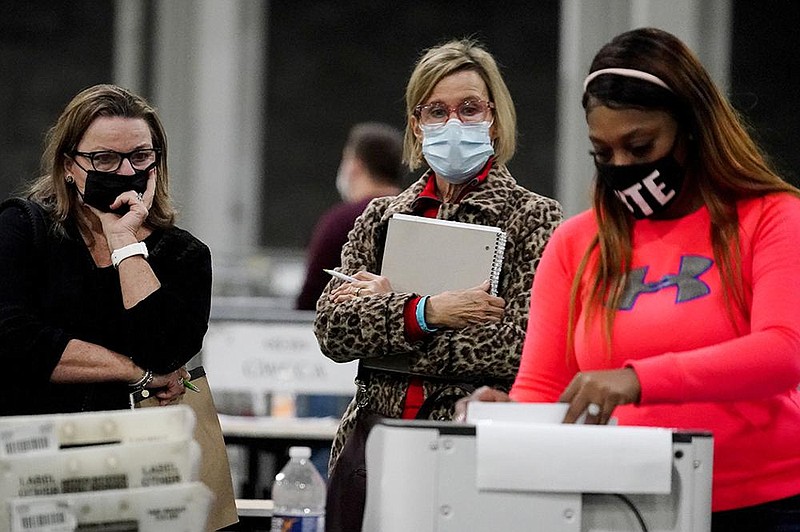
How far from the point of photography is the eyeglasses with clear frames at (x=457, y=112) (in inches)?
115

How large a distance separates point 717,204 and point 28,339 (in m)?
1.33

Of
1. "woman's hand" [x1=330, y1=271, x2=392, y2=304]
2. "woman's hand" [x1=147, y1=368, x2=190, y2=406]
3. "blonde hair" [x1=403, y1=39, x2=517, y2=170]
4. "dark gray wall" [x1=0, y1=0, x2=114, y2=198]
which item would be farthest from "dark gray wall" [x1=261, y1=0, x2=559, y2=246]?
"woman's hand" [x1=147, y1=368, x2=190, y2=406]

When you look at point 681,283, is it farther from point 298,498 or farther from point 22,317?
point 298,498

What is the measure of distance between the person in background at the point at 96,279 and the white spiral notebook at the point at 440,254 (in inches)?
16.1

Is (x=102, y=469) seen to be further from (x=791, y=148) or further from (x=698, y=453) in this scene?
(x=791, y=148)

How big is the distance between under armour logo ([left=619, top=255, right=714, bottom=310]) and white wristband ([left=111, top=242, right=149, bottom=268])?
102 cm

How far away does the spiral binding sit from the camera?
271 cm

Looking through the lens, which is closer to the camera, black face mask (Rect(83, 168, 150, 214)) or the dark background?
black face mask (Rect(83, 168, 150, 214))

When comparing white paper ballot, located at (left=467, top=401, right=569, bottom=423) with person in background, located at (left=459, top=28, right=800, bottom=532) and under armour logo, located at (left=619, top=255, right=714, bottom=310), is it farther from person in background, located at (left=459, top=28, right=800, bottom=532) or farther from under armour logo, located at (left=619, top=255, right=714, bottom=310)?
under armour logo, located at (left=619, top=255, right=714, bottom=310)

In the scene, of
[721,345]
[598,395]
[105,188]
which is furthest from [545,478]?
[105,188]

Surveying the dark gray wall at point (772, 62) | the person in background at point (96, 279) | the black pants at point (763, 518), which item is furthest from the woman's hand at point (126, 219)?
the dark gray wall at point (772, 62)

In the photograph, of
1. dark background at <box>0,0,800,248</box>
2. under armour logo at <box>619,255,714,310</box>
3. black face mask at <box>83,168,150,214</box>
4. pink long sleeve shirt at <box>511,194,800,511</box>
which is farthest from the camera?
dark background at <box>0,0,800,248</box>

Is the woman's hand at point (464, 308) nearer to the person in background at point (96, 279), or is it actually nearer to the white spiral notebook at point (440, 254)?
the white spiral notebook at point (440, 254)

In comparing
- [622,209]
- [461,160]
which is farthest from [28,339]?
[622,209]
